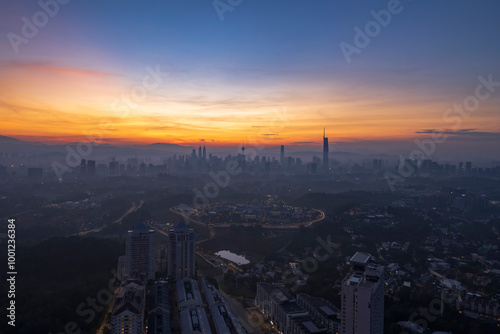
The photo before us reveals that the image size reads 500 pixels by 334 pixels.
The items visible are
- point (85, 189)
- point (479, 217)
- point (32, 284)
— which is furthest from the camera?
point (85, 189)

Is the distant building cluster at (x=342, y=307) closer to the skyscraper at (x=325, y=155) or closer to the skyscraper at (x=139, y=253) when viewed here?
the skyscraper at (x=139, y=253)

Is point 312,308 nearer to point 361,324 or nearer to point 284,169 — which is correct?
point 361,324

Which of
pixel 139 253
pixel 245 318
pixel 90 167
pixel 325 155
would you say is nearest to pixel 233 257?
pixel 139 253

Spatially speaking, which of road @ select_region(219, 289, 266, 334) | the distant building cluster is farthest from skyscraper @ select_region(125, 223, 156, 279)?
the distant building cluster


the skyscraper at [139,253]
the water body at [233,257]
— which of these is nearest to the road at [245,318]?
the skyscraper at [139,253]

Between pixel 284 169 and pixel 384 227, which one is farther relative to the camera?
pixel 284 169

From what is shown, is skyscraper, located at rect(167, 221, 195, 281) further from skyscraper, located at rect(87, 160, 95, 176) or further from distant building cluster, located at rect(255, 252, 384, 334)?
skyscraper, located at rect(87, 160, 95, 176)

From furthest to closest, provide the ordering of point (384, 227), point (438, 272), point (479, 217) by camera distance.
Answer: point (479, 217), point (384, 227), point (438, 272)

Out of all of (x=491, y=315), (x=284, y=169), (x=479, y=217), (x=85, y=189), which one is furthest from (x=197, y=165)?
Result: (x=491, y=315)
